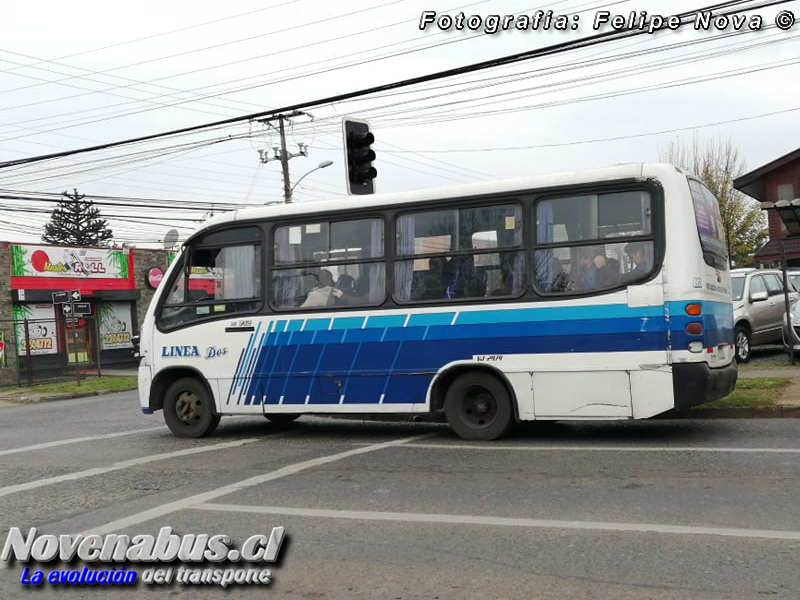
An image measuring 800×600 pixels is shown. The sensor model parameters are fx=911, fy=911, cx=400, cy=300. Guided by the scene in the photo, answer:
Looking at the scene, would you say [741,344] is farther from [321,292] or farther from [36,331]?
[36,331]

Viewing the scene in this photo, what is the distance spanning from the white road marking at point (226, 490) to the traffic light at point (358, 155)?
5951 mm

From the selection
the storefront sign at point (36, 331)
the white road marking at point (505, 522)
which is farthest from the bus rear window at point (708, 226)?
the storefront sign at point (36, 331)

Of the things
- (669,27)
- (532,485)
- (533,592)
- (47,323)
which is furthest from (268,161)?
(533,592)

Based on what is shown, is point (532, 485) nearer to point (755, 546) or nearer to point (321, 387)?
point (755, 546)

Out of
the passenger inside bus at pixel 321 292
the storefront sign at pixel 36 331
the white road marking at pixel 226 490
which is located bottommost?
the white road marking at pixel 226 490

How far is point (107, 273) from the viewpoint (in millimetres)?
36469

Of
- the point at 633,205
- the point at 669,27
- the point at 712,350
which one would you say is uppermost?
the point at 669,27

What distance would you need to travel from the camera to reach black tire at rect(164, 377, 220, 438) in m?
11.7

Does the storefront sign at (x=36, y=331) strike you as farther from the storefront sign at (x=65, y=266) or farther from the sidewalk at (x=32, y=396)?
the sidewalk at (x=32, y=396)

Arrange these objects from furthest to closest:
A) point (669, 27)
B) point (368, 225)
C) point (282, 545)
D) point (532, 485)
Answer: point (669, 27), point (368, 225), point (532, 485), point (282, 545)

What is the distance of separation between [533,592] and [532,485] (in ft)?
8.97

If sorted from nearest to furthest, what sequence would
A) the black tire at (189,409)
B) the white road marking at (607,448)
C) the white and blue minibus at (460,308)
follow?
the white road marking at (607,448) < the white and blue minibus at (460,308) < the black tire at (189,409)

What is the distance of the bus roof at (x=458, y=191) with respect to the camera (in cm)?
938

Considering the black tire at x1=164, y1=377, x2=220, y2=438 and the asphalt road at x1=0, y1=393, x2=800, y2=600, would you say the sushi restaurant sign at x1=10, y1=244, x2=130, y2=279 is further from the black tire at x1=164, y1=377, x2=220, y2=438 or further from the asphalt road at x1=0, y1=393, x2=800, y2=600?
the black tire at x1=164, y1=377, x2=220, y2=438
